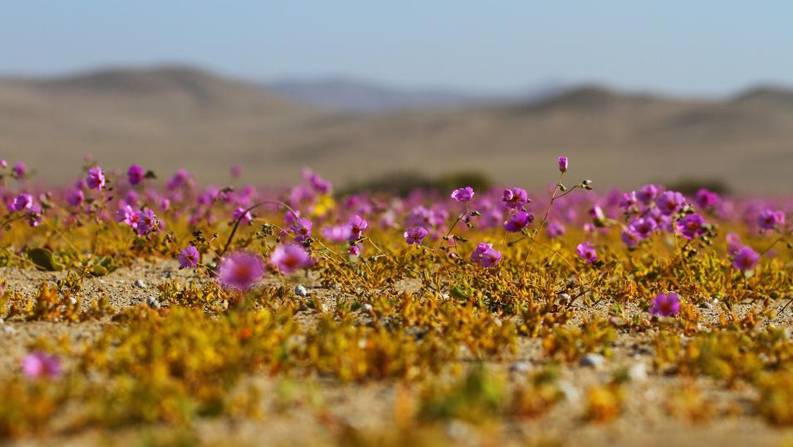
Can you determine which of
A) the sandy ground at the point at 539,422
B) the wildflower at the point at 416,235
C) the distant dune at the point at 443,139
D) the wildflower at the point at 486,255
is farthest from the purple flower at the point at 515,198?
the distant dune at the point at 443,139

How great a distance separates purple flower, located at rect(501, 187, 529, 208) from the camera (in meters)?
5.66

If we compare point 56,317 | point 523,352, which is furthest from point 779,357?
point 56,317

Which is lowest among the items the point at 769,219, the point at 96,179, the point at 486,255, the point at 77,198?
the point at 486,255

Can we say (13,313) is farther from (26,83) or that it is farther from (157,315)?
(26,83)

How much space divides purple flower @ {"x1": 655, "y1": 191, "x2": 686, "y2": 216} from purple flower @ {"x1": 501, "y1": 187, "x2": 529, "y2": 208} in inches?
32.4

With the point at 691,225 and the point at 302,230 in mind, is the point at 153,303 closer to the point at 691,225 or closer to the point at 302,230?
the point at 302,230

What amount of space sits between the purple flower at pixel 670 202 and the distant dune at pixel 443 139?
23.0 metres

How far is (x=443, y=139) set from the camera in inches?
2158

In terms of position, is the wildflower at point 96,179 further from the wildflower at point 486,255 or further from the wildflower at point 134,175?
the wildflower at point 486,255

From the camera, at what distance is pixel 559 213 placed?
40.5ft

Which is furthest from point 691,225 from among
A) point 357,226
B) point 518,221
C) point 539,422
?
point 539,422

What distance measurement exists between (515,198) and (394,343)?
180cm

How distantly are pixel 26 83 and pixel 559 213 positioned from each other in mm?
96392

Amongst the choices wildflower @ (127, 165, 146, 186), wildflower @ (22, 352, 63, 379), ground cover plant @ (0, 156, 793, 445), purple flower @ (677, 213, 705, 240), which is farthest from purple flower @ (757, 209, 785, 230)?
wildflower @ (22, 352, 63, 379)
